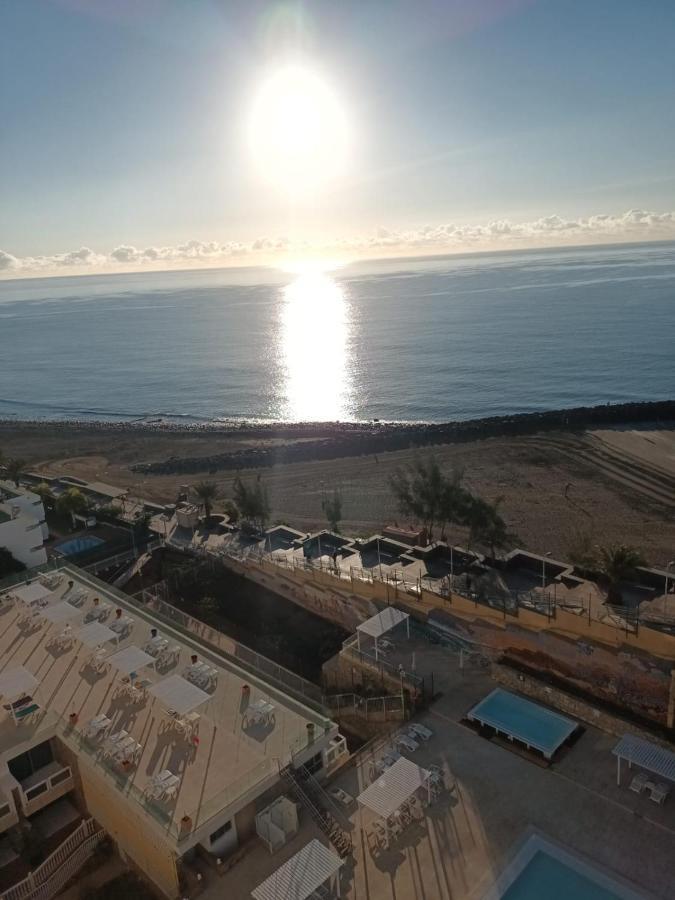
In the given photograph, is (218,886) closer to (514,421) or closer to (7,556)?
(7,556)

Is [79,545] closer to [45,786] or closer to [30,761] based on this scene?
[30,761]

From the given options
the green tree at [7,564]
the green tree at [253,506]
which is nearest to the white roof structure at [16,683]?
the green tree at [7,564]

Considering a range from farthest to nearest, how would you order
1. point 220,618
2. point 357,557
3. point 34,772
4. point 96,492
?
point 96,492 → point 357,557 → point 220,618 → point 34,772

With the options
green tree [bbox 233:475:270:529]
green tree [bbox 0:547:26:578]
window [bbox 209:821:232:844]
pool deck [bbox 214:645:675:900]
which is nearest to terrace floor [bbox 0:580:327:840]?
window [bbox 209:821:232:844]

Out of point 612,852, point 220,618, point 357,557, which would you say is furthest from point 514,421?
point 612,852

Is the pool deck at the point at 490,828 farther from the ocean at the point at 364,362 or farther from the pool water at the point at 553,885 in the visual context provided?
the ocean at the point at 364,362

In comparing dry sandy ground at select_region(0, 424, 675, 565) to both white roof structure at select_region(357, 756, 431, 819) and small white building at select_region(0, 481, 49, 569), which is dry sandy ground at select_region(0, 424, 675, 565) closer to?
small white building at select_region(0, 481, 49, 569)
